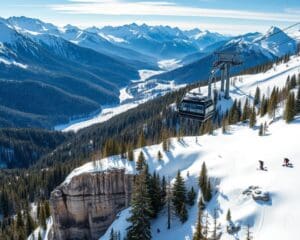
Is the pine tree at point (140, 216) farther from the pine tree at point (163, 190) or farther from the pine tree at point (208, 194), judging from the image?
the pine tree at point (208, 194)

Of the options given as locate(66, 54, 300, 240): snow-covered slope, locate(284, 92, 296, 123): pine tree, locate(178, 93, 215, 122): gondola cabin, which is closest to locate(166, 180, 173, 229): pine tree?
locate(66, 54, 300, 240): snow-covered slope

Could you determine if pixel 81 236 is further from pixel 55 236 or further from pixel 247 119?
pixel 247 119

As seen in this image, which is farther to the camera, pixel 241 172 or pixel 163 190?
pixel 163 190

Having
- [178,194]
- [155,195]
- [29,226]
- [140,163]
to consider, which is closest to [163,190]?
[155,195]

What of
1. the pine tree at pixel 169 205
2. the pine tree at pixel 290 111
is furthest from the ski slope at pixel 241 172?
the pine tree at pixel 290 111

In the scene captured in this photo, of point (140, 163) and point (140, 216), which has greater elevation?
point (140, 163)

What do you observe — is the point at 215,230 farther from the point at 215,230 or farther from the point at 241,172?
the point at 241,172
